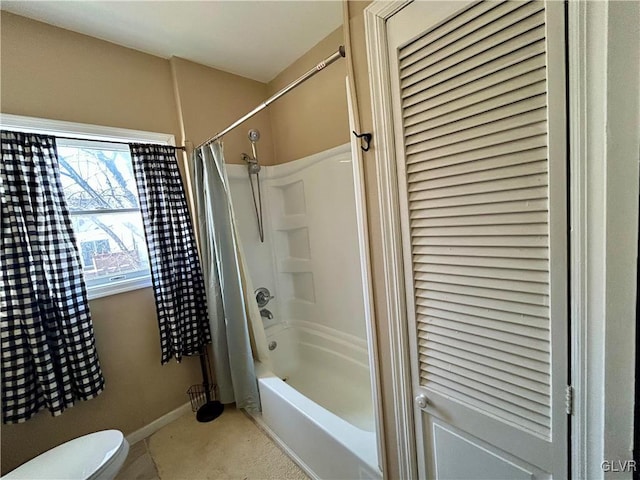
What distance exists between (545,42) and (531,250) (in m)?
0.42

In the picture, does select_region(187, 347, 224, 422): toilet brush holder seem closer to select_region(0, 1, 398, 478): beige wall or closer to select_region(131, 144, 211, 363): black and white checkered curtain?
select_region(0, 1, 398, 478): beige wall

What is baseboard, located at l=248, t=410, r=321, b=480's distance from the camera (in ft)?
4.73

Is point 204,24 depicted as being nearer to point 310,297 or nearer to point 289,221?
point 289,221

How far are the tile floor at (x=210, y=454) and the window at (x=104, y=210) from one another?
3.54 ft

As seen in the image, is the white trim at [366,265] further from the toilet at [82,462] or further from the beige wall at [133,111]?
the toilet at [82,462]

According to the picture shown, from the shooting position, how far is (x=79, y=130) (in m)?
1.58

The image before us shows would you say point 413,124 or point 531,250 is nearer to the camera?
point 531,250

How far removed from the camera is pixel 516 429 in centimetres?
66

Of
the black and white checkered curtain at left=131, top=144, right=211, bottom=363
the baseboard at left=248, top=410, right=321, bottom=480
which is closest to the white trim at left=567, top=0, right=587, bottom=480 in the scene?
the baseboard at left=248, top=410, right=321, bottom=480

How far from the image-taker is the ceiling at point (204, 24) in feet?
4.68

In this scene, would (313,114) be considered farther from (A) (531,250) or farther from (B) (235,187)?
(A) (531,250)

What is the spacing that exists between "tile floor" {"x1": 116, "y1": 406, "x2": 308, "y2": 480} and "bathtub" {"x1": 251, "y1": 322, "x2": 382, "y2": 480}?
0.08 m

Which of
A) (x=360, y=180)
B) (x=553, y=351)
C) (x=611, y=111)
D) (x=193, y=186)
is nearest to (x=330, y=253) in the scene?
(x=193, y=186)

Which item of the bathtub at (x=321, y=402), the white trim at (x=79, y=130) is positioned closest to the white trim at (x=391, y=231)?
the bathtub at (x=321, y=402)
